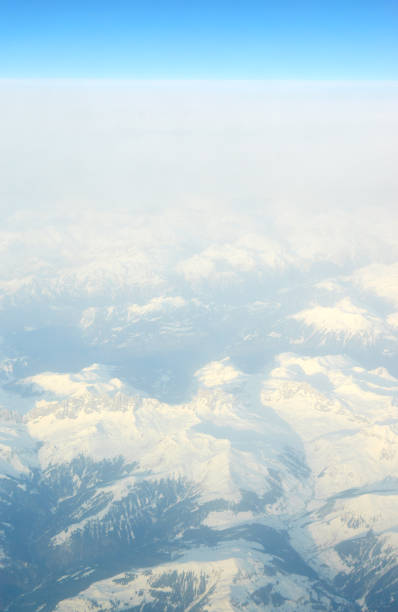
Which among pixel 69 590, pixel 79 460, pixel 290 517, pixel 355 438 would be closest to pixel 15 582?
pixel 69 590

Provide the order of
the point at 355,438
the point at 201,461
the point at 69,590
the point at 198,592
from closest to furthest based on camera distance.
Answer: the point at 198,592, the point at 69,590, the point at 201,461, the point at 355,438

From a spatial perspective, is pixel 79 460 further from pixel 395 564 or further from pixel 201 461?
pixel 395 564

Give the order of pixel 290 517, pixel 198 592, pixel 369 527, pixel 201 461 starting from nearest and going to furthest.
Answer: pixel 198 592, pixel 369 527, pixel 290 517, pixel 201 461

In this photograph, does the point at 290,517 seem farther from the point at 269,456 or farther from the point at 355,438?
the point at 355,438

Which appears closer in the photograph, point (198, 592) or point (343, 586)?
point (198, 592)

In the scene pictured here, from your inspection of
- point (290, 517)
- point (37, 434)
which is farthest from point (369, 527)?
point (37, 434)

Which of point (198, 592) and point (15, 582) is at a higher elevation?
point (198, 592)

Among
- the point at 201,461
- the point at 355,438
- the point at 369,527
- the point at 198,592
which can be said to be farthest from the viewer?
the point at 355,438

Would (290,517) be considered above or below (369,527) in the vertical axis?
below

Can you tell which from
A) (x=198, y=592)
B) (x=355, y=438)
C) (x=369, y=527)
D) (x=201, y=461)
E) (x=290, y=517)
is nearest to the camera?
(x=198, y=592)
